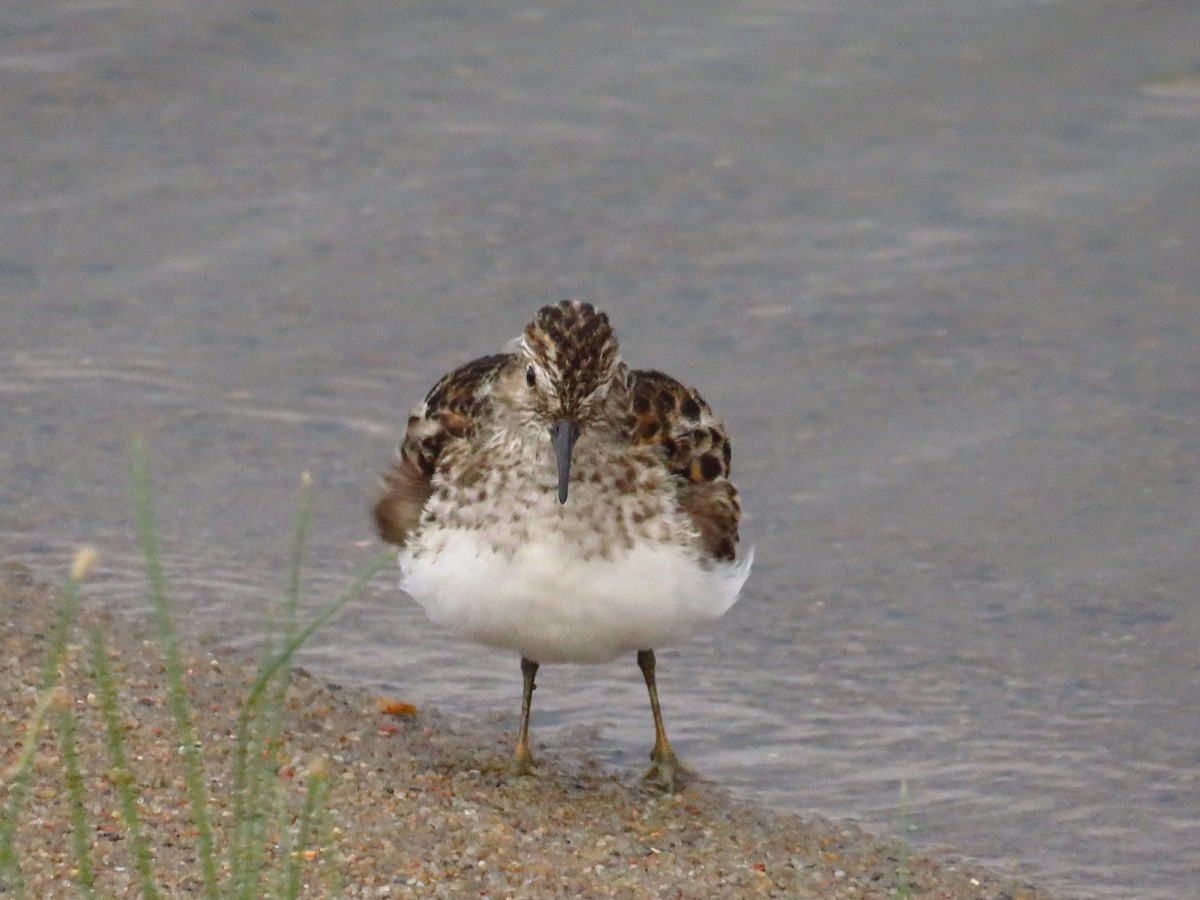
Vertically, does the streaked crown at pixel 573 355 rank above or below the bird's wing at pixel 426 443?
above

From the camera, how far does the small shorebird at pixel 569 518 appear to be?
608cm

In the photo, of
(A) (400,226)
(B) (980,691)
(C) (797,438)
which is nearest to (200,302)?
(A) (400,226)

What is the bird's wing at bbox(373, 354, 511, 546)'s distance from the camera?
6637 millimetres

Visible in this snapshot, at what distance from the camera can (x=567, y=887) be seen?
547 centimetres

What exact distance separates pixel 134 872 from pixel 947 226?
6.37m

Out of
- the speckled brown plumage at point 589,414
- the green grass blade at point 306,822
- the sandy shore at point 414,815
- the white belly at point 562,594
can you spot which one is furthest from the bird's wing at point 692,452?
the green grass blade at point 306,822

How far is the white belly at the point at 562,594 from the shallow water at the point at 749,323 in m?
0.82

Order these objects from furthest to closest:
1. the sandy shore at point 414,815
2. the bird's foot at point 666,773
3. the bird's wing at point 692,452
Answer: the bird's foot at point 666,773
the bird's wing at point 692,452
the sandy shore at point 414,815

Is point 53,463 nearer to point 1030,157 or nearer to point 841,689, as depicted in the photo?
point 841,689

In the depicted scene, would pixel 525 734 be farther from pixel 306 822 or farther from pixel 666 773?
pixel 306 822

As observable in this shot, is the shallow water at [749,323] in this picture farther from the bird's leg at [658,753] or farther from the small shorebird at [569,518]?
the small shorebird at [569,518]

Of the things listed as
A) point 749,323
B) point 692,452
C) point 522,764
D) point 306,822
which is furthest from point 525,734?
point 749,323

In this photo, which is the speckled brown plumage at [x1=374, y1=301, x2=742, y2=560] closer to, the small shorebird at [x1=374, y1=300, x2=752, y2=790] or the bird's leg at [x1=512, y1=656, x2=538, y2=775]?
the small shorebird at [x1=374, y1=300, x2=752, y2=790]

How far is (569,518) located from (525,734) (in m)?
0.90
